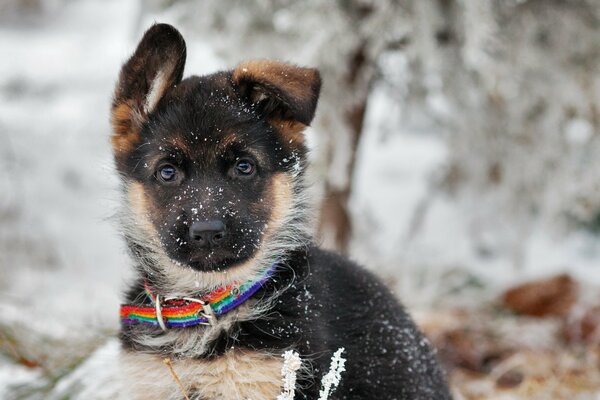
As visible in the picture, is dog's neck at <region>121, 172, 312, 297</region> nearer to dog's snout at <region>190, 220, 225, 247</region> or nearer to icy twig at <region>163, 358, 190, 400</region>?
dog's snout at <region>190, 220, 225, 247</region>

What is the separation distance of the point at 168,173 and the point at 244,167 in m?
0.37

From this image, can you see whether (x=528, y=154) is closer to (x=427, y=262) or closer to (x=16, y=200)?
(x=427, y=262)

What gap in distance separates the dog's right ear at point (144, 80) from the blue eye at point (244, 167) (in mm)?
528

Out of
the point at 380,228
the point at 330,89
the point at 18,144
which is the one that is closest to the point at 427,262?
the point at 380,228

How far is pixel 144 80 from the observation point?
3611 mm

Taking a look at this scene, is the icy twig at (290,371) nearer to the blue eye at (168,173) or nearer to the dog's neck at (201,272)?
the dog's neck at (201,272)

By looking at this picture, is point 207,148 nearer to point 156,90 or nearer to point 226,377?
point 156,90

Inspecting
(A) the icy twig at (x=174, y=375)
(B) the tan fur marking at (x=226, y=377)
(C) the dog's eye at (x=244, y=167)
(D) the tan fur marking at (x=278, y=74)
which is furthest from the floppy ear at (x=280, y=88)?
(A) the icy twig at (x=174, y=375)

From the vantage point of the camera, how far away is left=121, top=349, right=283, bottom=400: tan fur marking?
3152mm

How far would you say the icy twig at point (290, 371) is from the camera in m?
2.81

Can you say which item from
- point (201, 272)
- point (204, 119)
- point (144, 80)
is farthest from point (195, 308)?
point (144, 80)

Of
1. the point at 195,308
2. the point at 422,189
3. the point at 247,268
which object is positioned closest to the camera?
the point at 195,308

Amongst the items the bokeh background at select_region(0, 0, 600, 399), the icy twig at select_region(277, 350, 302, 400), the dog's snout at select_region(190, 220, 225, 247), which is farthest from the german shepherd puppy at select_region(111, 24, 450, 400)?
the bokeh background at select_region(0, 0, 600, 399)

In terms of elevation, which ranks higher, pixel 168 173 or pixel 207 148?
pixel 207 148
